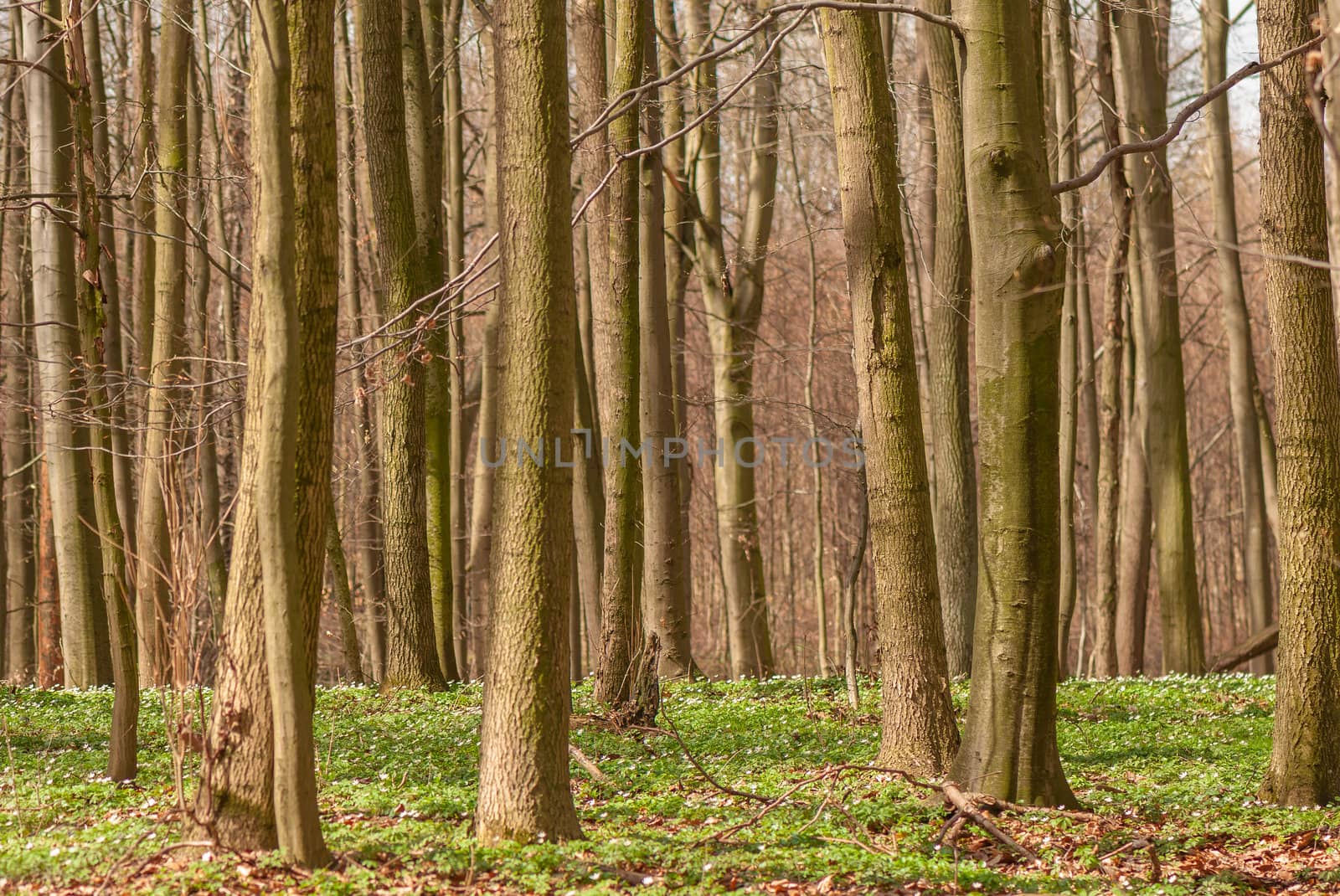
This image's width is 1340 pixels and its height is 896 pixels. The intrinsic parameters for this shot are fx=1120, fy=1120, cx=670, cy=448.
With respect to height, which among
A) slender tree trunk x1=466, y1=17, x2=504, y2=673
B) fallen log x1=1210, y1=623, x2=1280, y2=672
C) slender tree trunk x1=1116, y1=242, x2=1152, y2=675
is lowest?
fallen log x1=1210, y1=623, x2=1280, y2=672

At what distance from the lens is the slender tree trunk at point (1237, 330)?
13.9 meters

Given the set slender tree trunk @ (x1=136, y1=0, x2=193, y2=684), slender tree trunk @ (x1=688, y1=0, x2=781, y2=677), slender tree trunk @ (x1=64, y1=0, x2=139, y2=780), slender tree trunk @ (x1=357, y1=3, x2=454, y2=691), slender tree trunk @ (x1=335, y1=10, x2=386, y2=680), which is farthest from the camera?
slender tree trunk @ (x1=335, y1=10, x2=386, y2=680)

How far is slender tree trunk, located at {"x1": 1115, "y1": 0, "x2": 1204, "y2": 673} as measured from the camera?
12672 mm

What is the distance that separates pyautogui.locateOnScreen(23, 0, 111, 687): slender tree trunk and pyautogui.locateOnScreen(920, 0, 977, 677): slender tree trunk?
8063 millimetres

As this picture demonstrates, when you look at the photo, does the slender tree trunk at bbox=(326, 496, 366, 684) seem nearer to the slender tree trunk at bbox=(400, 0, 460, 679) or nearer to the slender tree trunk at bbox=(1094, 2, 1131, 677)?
the slender tree trunk at bbox=(400, 0, 460, 679)

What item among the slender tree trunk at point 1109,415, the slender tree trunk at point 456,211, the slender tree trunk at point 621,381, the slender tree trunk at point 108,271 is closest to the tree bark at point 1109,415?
the slender tree trunk at point 1109,415

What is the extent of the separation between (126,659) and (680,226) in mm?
10116

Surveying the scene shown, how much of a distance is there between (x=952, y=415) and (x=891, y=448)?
16.1 ft

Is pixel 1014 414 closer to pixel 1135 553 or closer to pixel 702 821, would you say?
pixel 702 821

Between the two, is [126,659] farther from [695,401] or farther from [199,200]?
[199,200]

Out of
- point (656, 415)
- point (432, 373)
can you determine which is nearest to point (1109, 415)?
point (656, 415)

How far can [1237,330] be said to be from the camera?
46.0 feet

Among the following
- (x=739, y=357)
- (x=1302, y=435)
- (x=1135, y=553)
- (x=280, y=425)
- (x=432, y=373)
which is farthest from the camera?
(x=739, y=357)

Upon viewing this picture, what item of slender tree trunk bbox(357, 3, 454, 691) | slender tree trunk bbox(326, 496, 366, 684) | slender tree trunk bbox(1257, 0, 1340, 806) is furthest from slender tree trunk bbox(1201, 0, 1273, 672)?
slender tree trunk bbox(326, 496, 366, 684)
